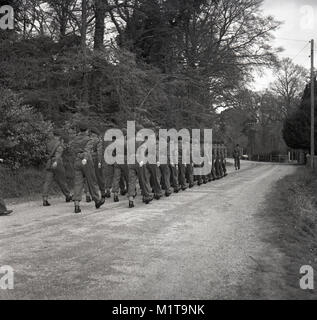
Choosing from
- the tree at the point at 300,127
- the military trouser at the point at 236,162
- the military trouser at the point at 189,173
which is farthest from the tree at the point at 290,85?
the military trouser at the point at 189,173

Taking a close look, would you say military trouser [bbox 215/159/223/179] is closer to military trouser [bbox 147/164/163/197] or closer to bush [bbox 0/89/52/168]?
bush [bbox 0/89/52/168]

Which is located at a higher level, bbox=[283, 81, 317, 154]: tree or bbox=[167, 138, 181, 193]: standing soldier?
bbox=[283, 81, 317, 154]: tree

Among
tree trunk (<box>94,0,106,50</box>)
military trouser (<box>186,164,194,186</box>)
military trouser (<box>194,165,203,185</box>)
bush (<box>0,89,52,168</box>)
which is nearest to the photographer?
bush (<box>0,89,52,168</box>)


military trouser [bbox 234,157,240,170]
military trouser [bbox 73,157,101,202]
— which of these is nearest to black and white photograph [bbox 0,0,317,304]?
military trouser [bbox 73,157,101,202]

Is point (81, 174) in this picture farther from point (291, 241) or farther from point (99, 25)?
point (99, 25)

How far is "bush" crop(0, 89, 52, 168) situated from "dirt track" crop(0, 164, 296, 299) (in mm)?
5922

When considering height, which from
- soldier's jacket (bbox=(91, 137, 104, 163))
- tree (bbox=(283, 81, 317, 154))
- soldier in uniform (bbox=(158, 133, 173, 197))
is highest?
tree (bbox=(283, 81, 317, 154))

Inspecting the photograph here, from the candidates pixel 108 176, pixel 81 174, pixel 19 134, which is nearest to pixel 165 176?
pixel 108 176

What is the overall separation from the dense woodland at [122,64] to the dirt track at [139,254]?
775 centimetres

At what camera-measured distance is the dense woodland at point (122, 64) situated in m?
19.7

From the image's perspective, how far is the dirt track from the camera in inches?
217

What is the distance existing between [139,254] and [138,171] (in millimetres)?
6120

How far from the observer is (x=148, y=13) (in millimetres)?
27750

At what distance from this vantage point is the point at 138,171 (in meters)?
13.1
